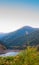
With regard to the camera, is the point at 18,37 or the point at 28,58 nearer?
the point at 28,58

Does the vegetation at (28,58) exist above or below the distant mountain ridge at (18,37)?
below

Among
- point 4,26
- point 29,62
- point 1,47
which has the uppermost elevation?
point 4,26

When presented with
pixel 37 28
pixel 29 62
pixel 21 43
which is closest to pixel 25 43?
pixel 21 43

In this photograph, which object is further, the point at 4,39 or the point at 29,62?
the point at 4,39

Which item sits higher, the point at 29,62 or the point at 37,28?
the point at 37,28

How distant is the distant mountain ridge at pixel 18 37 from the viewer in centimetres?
581

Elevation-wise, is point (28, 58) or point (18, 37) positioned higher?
point (18, 37)

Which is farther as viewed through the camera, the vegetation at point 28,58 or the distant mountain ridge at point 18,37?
the distant mountain ridge at point 18,37

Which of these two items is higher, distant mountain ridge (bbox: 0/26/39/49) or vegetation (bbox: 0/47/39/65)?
distant mountain ridge (bbox: 0/26/39/49)

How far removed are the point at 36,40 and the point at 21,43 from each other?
0.37 meters

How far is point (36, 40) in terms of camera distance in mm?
5746

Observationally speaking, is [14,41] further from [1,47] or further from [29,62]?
[29,62]

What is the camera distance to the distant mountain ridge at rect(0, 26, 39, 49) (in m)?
5.81

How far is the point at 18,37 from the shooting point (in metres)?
5.85
